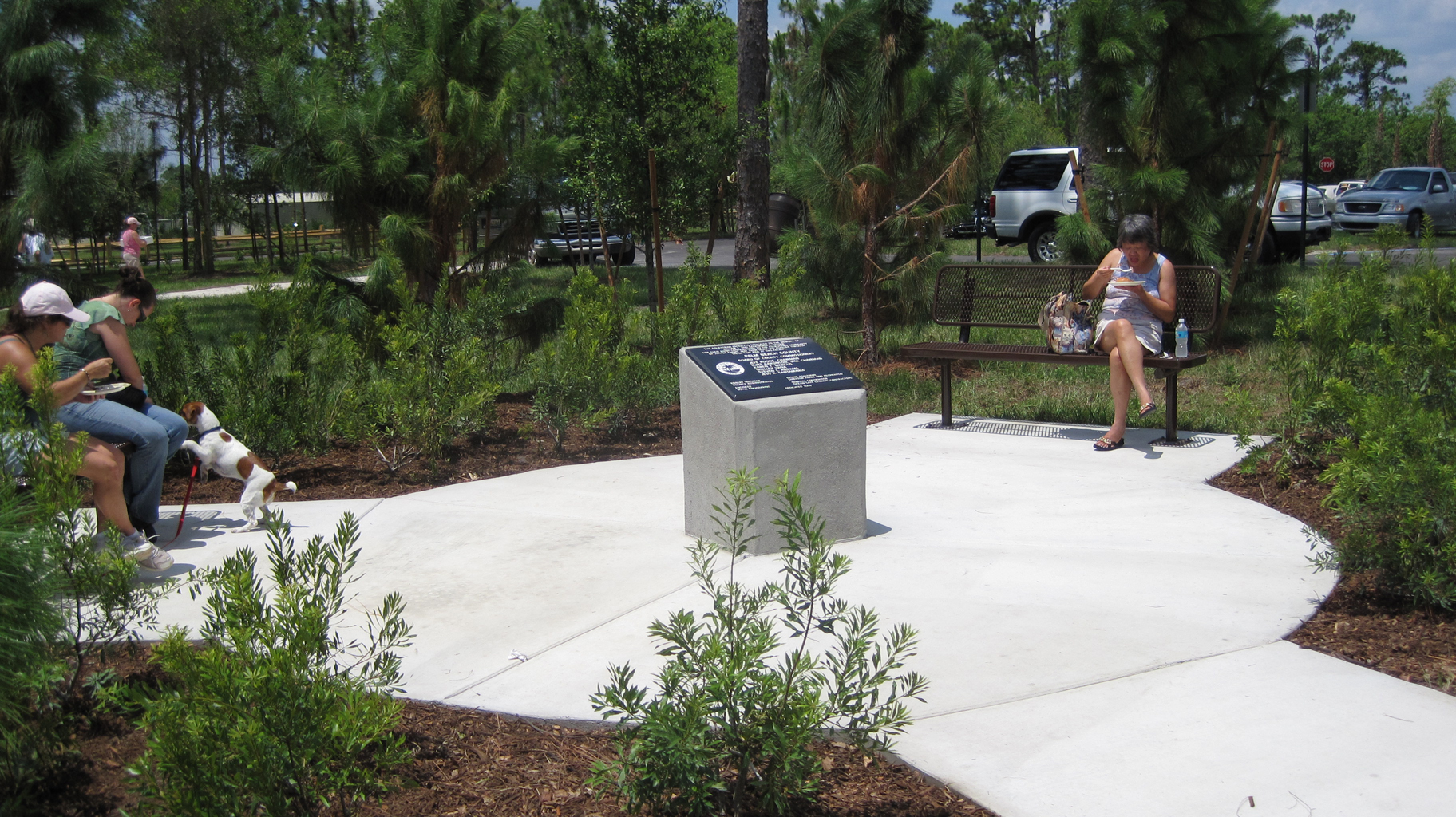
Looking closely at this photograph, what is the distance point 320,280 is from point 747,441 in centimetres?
495

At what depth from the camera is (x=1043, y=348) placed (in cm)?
772

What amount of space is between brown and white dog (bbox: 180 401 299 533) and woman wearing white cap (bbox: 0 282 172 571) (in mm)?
546

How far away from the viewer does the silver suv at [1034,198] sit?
20.7 meters

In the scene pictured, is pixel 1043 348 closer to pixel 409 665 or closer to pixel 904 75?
pixel 904 75

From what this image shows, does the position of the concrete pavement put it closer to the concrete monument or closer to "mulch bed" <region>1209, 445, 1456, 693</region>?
"mulch bed" <region>1209, 445, 1456, 693</region>

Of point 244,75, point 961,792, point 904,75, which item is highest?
point 244,75

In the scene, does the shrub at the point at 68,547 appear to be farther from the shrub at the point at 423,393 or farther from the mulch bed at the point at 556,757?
the shrub at the point at 423,393

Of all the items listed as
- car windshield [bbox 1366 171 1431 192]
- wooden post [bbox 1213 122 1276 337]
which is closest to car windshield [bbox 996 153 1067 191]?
wooden post [bbox 1213 122 1276 337]

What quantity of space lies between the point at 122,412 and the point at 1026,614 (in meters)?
3.90

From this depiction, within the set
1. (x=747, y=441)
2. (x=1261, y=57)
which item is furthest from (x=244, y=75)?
(x=747, y=441)

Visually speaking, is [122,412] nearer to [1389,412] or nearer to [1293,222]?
[1389,412]

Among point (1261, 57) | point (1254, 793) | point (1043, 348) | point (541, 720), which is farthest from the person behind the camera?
point (1261, 57)

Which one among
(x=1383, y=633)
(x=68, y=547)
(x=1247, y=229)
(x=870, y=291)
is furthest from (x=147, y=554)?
(x=1247, y=229)

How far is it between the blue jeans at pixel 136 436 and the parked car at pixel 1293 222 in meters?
17.7
